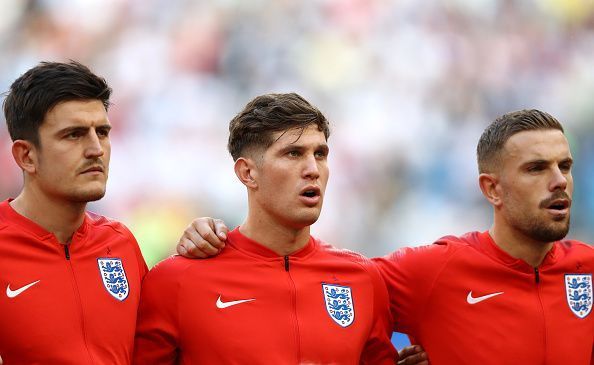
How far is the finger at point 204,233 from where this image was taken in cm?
376

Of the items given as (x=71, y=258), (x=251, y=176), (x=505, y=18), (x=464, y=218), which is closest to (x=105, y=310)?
(x=71, y=258)

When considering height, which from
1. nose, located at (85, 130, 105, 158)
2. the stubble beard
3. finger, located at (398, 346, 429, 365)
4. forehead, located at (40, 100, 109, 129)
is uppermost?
forehead, located at (40, 100, 109, 129)

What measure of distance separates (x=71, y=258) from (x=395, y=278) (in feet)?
4.66

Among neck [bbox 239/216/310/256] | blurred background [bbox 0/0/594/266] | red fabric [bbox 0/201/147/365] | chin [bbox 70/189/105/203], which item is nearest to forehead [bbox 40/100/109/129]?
chin [bbox 70/189/105/203]

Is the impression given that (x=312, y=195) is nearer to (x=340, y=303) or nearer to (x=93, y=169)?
(x=340, y=303)

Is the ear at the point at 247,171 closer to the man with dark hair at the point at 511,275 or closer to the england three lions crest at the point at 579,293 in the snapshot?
the man with dark hair at the point at 511,275

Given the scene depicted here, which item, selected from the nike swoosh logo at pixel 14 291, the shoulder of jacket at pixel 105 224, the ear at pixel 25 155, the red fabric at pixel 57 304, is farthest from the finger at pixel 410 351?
the ear at pixel 25 155

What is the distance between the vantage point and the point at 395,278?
402cm

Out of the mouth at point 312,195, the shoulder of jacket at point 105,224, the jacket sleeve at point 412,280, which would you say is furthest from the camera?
the jacket sleeve at point 412,280

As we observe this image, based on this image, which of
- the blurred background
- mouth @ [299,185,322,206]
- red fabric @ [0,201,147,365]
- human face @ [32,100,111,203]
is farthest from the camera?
the blurred background

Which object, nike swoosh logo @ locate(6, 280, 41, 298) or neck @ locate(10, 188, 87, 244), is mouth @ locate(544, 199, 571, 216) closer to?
neck @ locate(10, 188, 87, 244)

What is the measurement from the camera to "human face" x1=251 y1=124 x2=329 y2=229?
3725 millimetres

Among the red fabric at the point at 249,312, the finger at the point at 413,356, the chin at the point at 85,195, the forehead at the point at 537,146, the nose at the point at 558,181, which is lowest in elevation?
the finger at the point at 413,356

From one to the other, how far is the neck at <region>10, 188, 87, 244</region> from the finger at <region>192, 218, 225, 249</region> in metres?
0.48
